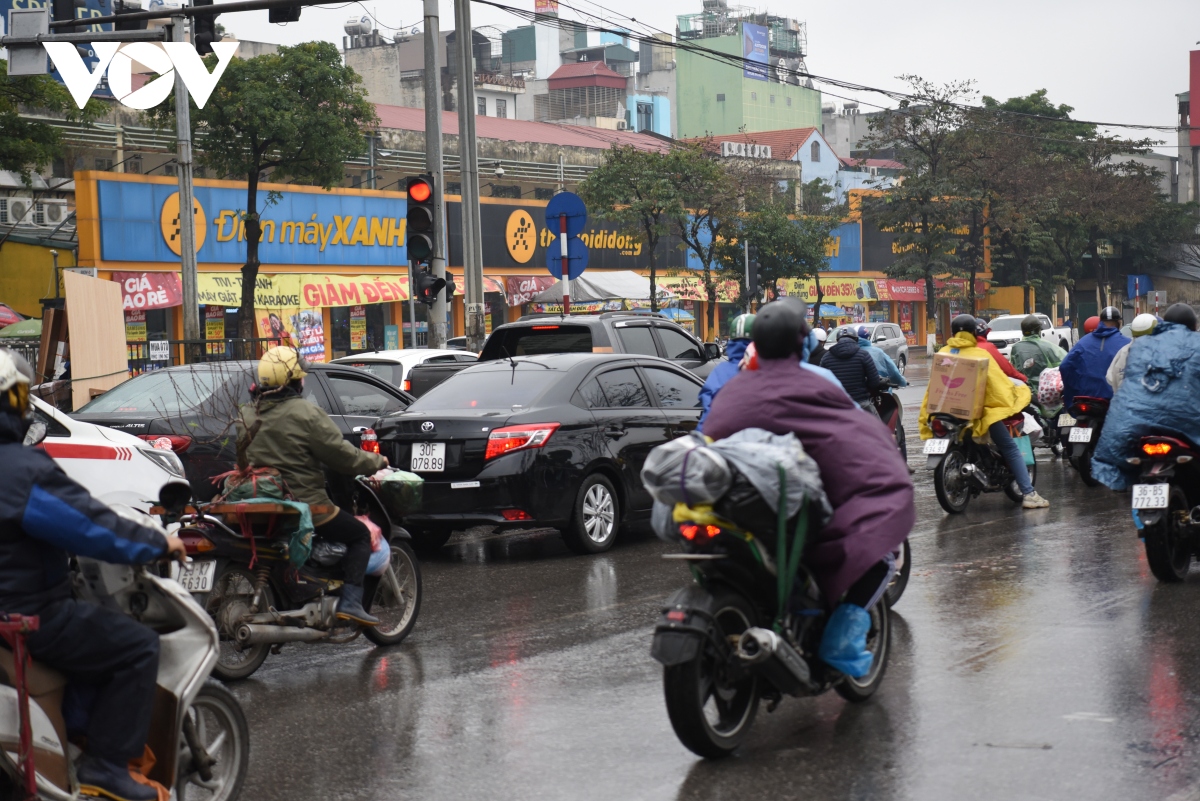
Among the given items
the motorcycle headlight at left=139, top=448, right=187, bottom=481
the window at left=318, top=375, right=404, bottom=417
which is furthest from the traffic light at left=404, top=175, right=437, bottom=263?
the motorcycle headlight at left=139, top=448, right=187, bottom=481

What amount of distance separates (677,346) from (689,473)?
1075cm

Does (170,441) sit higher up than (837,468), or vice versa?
(837,468)

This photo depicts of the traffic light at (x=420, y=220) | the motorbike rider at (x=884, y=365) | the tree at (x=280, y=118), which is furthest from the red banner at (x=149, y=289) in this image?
the motorbike rider at (x=884, y=365)

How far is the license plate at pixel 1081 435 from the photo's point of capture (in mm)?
13627

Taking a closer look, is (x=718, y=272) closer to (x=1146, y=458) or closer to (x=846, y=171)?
(x=846, y=171)

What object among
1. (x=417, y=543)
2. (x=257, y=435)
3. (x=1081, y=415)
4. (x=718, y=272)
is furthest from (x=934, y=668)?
(x=718, y=272)

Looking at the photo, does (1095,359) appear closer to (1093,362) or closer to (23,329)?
(1093,362)

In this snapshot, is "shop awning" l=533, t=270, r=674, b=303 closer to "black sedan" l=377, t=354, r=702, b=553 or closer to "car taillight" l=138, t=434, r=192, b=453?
"black sedan" l=377, t=354, r=702, b=553

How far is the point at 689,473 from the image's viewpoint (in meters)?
5.06

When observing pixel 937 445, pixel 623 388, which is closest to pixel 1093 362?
pixel 937 445

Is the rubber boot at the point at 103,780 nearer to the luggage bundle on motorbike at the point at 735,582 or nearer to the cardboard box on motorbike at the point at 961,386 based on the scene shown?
the luggage bundle on motorbike at the point at 735,582

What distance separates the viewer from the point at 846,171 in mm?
77750

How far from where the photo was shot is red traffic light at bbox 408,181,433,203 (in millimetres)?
16672

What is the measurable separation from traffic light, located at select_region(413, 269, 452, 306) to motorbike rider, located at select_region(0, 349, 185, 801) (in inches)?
520
